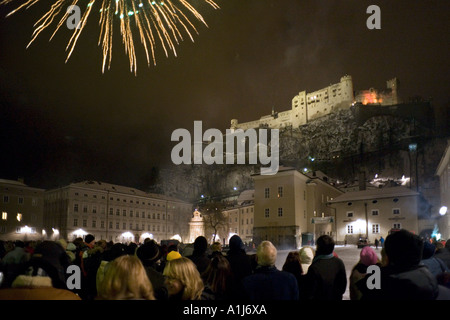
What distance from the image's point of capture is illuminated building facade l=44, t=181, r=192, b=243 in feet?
202

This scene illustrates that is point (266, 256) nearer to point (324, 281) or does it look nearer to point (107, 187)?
point (324, 281)

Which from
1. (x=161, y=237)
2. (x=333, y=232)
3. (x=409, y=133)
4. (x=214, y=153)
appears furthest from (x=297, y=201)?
(x=214, y=153)

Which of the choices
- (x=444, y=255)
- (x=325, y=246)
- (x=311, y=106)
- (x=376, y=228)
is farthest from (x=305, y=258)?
(x=311, y=106)

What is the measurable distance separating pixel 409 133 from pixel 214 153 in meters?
75.0

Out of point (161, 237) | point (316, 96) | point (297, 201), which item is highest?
point (316, 96)

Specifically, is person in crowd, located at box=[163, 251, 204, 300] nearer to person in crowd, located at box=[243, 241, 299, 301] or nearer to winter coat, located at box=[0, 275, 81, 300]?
person in crowd, located at box=[243, 241, 299, 301]

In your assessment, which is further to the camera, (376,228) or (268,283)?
(376,228)

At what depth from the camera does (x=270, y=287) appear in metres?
4.18

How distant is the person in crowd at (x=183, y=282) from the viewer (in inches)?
141

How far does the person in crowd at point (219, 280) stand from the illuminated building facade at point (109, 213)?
Result: 54523 mm

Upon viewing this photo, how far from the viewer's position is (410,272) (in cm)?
297

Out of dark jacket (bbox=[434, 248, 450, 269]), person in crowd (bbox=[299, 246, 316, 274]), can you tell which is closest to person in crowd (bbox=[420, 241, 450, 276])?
dark jacket (bbox=[434, 248, 450, 269])

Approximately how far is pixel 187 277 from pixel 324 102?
12523 centimetres

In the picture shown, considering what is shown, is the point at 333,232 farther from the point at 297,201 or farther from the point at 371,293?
the point at 371,293
